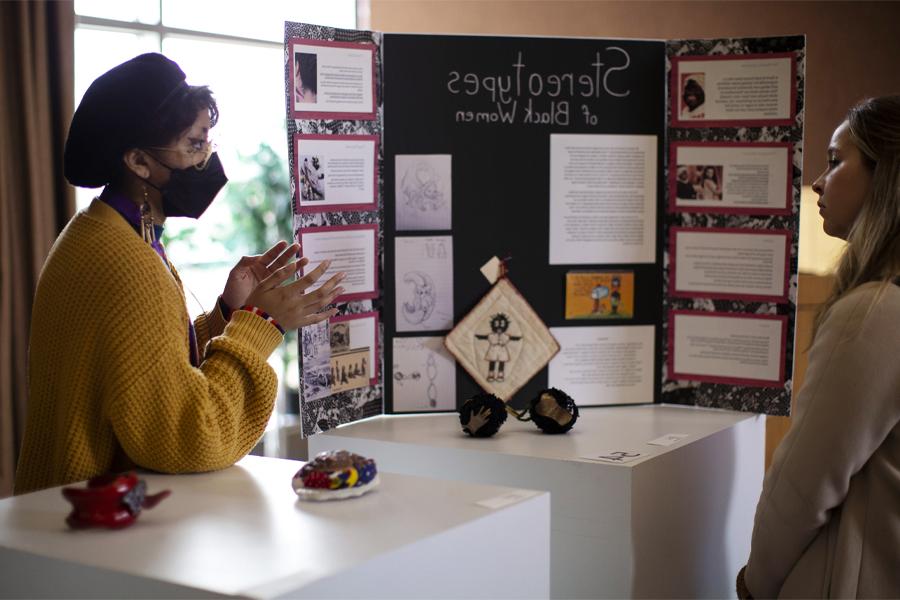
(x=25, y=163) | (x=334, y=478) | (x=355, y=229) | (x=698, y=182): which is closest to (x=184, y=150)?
(x=334, y=478)

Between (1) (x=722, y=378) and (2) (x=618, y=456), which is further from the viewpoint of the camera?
(1) (x=722, y=378)

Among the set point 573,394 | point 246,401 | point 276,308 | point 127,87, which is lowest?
point 573,394

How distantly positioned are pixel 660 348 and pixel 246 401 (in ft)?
4.88

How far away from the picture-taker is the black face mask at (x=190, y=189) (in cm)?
175

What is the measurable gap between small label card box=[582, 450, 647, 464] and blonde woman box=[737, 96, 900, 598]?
32 centimetres

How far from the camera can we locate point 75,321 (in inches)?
62.9

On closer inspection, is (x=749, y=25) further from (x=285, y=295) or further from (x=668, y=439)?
(x=285, y=295)

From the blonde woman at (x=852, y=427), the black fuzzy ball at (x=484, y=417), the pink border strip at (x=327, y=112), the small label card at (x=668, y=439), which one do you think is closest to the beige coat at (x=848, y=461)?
the blonde woman at (x=852, y=427)

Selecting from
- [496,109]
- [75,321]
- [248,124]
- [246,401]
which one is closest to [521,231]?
[496,109]

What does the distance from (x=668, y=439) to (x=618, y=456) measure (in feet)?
0.80

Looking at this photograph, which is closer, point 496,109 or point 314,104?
point 314,104

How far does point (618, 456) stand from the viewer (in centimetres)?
220

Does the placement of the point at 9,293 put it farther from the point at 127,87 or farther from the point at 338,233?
the point at 127,87

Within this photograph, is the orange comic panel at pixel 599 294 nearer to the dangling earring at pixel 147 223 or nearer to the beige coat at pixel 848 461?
the beige coat at pixel 848 461
